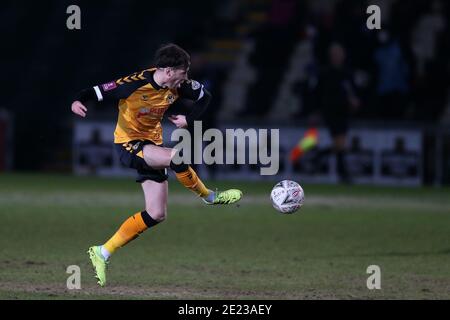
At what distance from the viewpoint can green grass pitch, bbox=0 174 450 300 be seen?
920cm

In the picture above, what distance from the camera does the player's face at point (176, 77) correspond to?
941cm

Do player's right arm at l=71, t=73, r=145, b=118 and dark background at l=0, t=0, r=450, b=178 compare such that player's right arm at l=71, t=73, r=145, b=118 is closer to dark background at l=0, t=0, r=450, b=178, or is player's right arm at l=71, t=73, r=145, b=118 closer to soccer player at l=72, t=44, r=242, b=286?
soccer player at l=72, t=44, r=242, b=286

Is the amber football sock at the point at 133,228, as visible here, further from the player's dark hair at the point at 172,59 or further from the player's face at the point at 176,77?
the player's dark hair at the point at 172,59

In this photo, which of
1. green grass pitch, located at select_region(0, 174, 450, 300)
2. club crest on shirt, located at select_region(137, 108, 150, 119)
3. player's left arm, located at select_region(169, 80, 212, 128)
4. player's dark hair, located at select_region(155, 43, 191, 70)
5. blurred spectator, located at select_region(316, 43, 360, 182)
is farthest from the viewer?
blurred spectator, located at select_region(316, 43, 360, 182)

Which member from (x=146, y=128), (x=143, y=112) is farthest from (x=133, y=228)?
(x=143, y=112)

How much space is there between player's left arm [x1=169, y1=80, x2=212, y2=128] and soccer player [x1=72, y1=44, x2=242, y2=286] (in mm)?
50

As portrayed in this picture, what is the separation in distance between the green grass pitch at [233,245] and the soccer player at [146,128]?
0.43 meters

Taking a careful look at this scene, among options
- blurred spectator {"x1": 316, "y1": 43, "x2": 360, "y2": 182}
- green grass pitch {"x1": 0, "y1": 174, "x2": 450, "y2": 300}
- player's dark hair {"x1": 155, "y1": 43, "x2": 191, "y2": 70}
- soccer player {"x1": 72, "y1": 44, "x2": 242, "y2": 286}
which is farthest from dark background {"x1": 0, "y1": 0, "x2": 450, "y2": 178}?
player's dark hair {"x1": 155, "y1": 43, "x2": 191, "y2": 70}

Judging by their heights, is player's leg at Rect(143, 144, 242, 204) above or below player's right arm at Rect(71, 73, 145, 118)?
below

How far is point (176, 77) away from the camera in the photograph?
9.45 meters

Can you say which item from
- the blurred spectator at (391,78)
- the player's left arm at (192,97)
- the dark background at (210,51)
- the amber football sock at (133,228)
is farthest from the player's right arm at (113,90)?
the blurred spectator at (391,78)

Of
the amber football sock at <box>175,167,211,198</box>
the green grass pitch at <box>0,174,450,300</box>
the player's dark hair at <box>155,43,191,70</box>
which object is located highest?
the player's dark hair at <box>155,43,191,70</box>

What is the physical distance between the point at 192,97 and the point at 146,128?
52 cm
